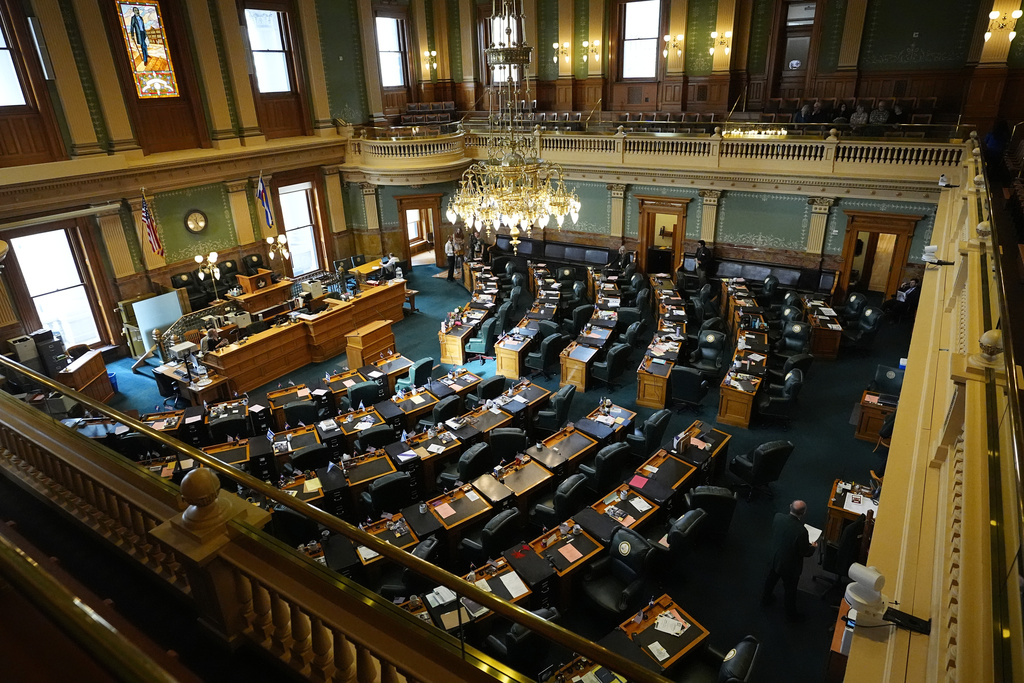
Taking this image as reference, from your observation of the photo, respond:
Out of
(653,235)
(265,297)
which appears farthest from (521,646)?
(653,235)

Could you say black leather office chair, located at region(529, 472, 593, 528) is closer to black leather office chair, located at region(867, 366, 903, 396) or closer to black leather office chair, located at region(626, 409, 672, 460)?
black leather office chair, located at region(626, 409, 672, 460)

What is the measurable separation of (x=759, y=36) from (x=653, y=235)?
600 cm

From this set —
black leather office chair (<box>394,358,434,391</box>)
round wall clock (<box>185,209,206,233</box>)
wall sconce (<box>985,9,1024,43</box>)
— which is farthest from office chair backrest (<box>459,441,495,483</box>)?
wall sconce (<box>985,9,1024,43</box>)

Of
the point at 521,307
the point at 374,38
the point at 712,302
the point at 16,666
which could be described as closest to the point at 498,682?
the point at 16,666

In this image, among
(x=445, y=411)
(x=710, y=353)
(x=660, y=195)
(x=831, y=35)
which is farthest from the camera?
(x=660, y=195)

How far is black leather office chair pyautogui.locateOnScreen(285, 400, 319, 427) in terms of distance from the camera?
364 inches

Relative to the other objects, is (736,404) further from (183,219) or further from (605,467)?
(183,219)

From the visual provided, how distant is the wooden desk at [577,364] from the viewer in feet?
35.2

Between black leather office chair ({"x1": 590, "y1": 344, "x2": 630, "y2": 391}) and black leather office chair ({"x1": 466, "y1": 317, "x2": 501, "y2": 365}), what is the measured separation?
2.26 meters

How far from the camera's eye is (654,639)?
5148 mm

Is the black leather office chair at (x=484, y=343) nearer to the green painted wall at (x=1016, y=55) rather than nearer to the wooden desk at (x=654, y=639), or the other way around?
the wooden desk at (x=654, y=639)

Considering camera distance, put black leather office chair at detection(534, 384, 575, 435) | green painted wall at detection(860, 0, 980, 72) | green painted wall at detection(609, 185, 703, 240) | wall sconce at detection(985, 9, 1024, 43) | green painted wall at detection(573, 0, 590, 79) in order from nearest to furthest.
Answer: black leather office chair at detection(534, 384, 575, 435) → wall sconce at detection(985, 9, 1024, 43) → green painted wall at detection(860, 0, 980, 72) → green painted wall at detection(609, 185, 703, 240) → green painted wall at detection(573, 0, 590, 79)

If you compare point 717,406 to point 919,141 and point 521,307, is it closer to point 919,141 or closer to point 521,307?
point 521,307

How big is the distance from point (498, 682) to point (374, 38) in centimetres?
1836
